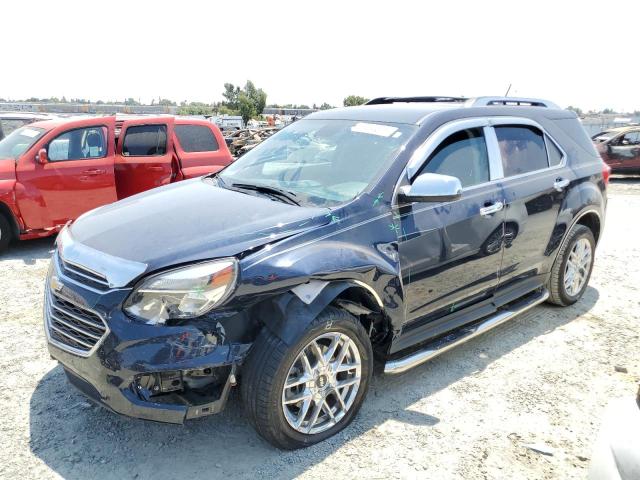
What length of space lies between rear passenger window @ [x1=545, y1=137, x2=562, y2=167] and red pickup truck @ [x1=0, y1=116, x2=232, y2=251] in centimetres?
428

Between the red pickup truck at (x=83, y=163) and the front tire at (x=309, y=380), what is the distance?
4.87 meters

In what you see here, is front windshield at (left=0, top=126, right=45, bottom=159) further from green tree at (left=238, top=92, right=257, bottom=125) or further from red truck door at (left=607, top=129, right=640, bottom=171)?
green tree at (left=238, top=92, right=257, bottom=125)

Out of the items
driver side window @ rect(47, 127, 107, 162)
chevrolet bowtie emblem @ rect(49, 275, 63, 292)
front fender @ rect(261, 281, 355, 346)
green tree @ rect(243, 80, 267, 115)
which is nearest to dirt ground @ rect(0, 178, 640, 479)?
front fender @ rect(261, 281, 355, 346)

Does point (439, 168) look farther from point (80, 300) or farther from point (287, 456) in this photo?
point (80, 300)

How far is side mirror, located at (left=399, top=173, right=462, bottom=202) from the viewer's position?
3.05 meters

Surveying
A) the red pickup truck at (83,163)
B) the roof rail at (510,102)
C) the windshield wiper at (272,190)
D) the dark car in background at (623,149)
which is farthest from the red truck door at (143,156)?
the dark car in background at (623,149)

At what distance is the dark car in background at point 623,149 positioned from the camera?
1540 centimetres

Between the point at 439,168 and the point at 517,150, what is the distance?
107 centimetres

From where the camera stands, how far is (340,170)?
3.42m

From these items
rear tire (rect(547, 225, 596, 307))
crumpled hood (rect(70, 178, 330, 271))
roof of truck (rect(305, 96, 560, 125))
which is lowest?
rear tire (rect(547, 225, 596, 307))

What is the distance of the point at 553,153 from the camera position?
4.52m

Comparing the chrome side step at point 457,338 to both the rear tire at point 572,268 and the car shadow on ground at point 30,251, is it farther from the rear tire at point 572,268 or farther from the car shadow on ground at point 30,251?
the car shadow on ground at point 30,251

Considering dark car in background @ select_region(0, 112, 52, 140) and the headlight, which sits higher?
dark car in background @ select_region(0, 112, 52, 140)

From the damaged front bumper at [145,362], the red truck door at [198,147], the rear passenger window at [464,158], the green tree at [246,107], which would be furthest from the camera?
the green tree at [246,107]
